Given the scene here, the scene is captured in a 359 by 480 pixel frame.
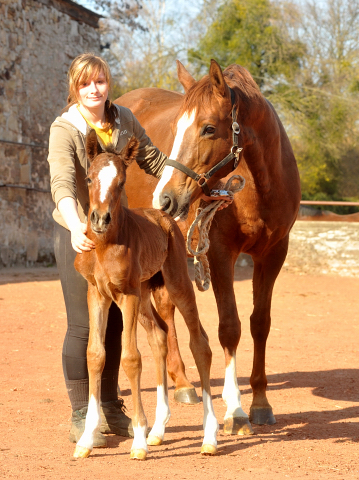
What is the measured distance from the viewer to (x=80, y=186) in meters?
3.51

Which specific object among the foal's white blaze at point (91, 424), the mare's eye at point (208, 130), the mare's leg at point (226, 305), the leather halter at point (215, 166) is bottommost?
the foal's white blaze at point (91, 424)

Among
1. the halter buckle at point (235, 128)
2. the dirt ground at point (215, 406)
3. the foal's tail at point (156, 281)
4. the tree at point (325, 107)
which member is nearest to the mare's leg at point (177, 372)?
the dirt ground at point (215, 406)

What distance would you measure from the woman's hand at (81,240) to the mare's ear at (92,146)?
36cm

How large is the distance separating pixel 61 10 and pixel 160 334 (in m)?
12.7

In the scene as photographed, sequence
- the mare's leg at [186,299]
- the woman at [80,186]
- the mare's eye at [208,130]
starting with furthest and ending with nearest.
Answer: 1. the mare's eye at [208,130]
2. the mare's leg at [186,299]
3. the woman at [80,186]

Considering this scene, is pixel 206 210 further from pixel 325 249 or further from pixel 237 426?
pixel 325 249

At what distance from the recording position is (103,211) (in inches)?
110

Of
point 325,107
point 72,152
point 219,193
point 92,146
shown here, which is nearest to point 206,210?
point 219,193

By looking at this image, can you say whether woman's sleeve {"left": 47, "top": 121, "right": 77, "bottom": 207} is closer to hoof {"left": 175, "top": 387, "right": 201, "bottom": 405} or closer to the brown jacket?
the brown jacket

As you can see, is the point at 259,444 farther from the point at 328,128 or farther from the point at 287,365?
the point at 328,128

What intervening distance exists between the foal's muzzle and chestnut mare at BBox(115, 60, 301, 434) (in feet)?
2.84

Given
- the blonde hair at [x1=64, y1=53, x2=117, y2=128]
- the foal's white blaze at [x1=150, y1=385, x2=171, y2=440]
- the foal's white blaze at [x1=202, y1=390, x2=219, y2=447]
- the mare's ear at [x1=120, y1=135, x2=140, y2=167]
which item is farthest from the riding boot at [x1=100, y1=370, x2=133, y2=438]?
the blonde hair at [x1=64, y1=53, x2=117, y2=128]

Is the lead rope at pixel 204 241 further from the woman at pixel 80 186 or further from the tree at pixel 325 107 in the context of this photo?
the tree at pixel 325 107

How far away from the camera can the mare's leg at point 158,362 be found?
11.3ft
